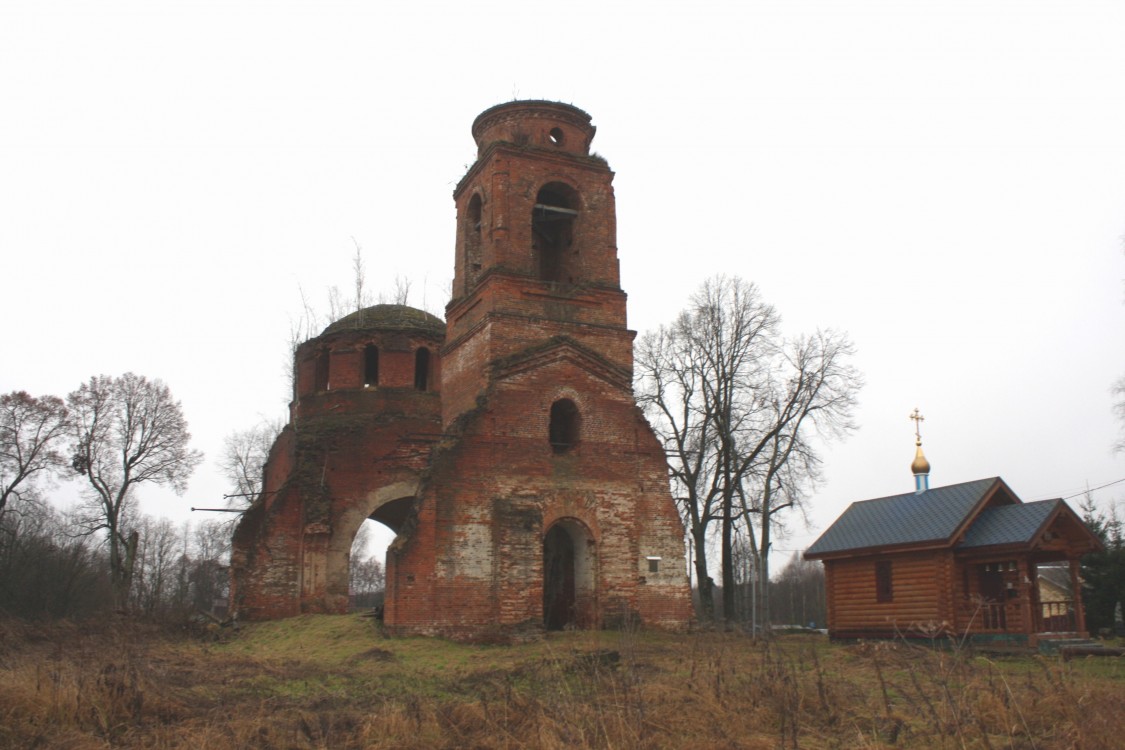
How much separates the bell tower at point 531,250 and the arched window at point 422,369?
6.18m

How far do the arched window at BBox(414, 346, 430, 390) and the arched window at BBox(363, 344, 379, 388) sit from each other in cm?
113

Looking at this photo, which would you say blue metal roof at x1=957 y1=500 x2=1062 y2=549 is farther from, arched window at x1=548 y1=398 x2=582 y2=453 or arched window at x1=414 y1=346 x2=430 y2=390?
arched window at x1=414 y1=346 x2=430 y2=390

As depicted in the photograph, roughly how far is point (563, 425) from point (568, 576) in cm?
296

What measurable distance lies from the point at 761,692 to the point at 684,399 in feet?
59.1

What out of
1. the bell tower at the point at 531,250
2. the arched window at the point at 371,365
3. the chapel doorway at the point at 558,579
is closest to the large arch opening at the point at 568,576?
the chapel doorway at the point at 558,579

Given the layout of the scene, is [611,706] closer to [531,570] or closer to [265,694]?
[265,694]

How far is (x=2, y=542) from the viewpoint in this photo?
3050 cm

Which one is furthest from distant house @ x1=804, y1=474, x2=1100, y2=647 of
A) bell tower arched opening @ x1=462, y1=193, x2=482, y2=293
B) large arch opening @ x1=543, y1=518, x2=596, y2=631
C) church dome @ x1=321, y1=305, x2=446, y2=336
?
church dome @ x1=321, y1=305, x2=446, y2=336

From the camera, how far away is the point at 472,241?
19.9 meters

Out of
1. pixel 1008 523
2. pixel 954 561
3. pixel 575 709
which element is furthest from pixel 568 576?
pixel 575 709

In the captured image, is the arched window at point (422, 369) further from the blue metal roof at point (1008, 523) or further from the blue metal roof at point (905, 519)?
the blue metal roof at point (1008, 523)

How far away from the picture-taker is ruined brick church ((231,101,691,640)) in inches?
629

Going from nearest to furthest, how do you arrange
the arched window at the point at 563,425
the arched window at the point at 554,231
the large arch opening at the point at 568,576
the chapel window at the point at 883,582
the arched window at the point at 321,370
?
1. the large arch opening at the point at 568,576
2. the arched window at the point at 563,425
3. the chapel window at the point at 883,582
4. the arched window at the point at 554,231
5. the arched window at the point at 321,370

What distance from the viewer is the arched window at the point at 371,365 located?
2536 cm
